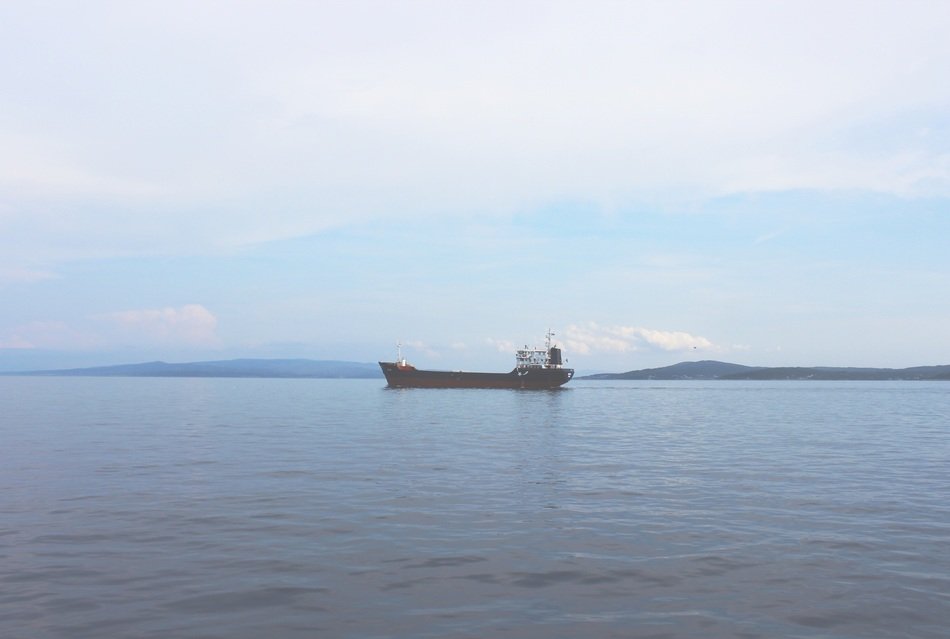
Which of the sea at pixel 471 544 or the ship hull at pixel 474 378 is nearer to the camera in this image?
the sea at pixel 471 544

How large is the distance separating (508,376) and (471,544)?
11596cm

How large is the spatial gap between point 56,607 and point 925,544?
1841cm

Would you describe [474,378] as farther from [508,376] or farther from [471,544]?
[471,544]

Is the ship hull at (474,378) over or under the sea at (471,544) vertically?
over

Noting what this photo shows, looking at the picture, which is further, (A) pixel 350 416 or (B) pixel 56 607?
(A) pixel 350 416

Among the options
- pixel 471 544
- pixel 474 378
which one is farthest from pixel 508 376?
pixel 471 544

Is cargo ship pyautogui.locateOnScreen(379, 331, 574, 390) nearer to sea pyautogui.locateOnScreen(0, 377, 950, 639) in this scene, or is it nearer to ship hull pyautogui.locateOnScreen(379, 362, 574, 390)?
ship hull pyautogui.locateOnScreen(379, 362, 574, 390)

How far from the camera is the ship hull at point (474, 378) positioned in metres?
130

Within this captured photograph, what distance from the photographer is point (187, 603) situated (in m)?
11.4

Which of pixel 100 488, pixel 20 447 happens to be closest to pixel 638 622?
pixel 100 488

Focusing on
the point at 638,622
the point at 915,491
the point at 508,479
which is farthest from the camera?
the point at 508,479

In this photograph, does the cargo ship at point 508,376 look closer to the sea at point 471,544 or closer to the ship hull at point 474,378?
the ship hull at point 474,378

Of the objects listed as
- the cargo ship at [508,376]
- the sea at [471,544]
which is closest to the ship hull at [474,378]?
the cargo ship at [508,376]

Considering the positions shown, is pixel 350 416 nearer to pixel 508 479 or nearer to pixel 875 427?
pixel 508 479
